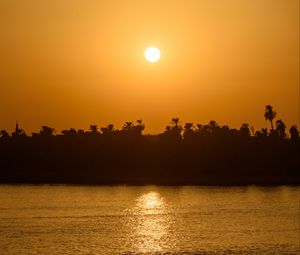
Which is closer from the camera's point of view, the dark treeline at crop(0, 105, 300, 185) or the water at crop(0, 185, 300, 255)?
the water at crop(0, 185, 300, 255)

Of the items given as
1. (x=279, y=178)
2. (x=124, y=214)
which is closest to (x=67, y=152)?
(x=279, y=178)

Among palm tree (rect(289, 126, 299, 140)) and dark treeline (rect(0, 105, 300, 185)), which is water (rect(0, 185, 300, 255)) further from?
palm tree (rect(289, 126, 299, 140))

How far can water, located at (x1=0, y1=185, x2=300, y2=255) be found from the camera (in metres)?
63.9

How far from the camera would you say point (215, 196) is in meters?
122

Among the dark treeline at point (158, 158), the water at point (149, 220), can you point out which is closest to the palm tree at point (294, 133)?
the dark treeline at point (158, 158)

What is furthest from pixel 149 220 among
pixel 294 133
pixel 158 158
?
pixel 294 133

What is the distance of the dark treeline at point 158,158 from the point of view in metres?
153

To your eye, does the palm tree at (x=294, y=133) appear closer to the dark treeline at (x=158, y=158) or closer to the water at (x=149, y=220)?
the dark treeline at (x=158, y=158)

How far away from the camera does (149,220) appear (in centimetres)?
9012

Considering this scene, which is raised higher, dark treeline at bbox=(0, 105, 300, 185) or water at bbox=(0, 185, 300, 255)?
dark treeline at bbox=(0, 105, 300, 185)

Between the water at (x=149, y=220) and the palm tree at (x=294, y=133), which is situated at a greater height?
the palm tree at (x=294, y=133)

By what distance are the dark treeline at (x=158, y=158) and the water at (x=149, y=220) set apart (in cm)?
1373

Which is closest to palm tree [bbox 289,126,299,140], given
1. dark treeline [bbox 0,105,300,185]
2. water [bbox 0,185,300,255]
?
dark treeline [bbox 0,105,300,185]

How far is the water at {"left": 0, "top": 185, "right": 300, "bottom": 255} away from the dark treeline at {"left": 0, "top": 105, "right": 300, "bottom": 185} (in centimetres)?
1373
